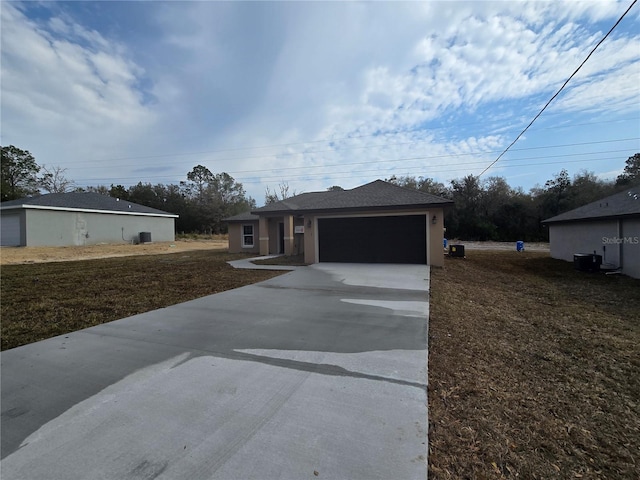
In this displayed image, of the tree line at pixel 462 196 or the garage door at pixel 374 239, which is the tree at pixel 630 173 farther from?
the garage door at pixel 374 239

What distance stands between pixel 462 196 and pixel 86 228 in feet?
129

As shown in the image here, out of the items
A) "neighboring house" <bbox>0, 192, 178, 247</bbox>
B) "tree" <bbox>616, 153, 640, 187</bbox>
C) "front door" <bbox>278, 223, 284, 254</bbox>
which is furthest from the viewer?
"tree" <bbox>616, 153, 640, 187</bbox>

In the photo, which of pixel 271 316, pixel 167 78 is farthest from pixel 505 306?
pixel 167 78

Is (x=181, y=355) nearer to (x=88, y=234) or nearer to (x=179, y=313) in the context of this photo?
(x=179, y=313)

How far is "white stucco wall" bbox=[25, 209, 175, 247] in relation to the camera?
21906 mm

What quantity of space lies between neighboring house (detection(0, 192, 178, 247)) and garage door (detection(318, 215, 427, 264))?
21.9m

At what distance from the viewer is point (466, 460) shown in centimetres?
202

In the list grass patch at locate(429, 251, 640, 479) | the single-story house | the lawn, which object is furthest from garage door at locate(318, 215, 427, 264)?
grass patch at locate(429, 251, 640, 479)

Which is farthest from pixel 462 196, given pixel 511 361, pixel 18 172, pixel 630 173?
pixel 18 172

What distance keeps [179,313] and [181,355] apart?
2.07m

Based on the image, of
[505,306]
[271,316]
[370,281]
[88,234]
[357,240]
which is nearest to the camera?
[271,316]

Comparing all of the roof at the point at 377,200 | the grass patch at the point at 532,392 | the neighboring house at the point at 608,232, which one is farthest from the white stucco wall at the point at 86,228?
the neighboring house at the point at 608,232

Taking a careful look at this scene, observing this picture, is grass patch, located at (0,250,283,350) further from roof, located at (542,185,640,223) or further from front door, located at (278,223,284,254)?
roof, located at (542,185,640,223)

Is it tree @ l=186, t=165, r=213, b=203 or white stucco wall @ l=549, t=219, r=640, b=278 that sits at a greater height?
tree @ l=186, t=165, r=213, b=203
